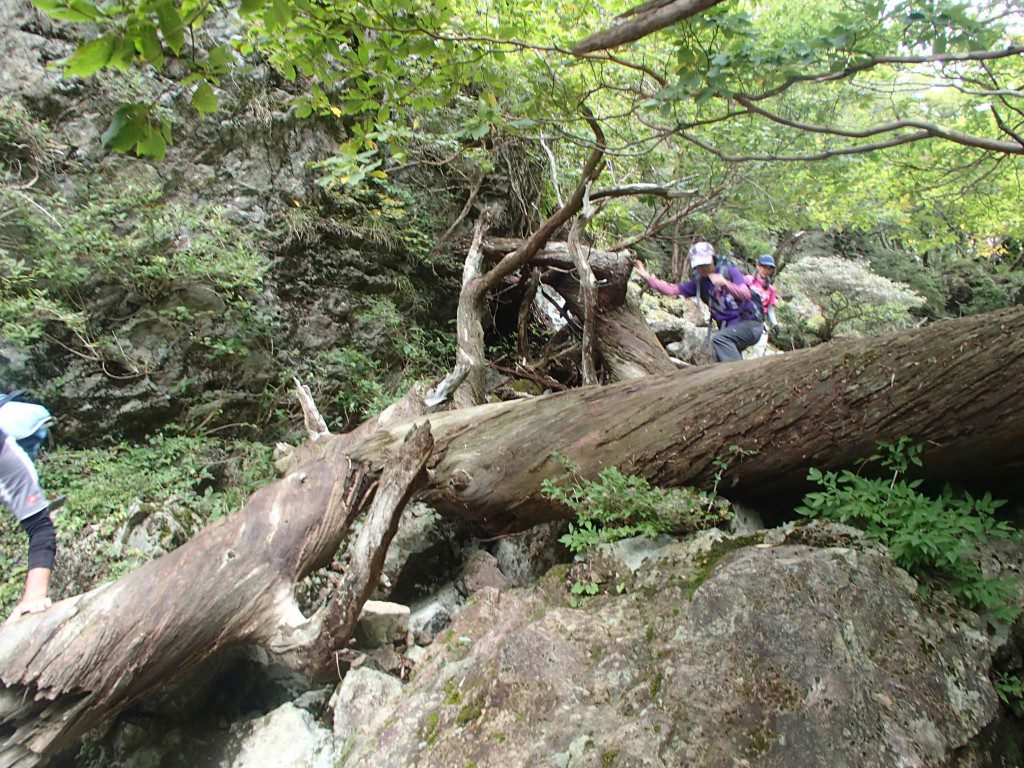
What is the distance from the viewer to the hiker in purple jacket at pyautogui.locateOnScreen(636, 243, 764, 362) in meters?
5.14

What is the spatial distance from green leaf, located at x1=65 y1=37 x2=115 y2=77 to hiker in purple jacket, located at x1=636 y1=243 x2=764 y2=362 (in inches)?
168

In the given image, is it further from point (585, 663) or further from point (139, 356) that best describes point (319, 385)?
point (585, 663)

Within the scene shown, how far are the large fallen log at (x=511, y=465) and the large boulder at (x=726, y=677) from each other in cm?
67

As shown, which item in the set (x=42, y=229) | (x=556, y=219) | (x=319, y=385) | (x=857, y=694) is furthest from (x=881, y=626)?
(x=42, y=229)

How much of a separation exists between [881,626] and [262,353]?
5312 mm

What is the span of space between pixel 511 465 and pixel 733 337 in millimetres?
2863

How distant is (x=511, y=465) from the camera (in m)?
3.52

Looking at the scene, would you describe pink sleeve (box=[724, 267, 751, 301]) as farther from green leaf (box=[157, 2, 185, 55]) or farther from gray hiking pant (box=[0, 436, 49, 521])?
gray hiking pant (box=[0, 436, 49, 521])

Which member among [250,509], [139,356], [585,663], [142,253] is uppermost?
[142,253]

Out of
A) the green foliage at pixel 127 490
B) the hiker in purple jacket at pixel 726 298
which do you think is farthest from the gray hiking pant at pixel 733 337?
the green foliage at pixel 127 490

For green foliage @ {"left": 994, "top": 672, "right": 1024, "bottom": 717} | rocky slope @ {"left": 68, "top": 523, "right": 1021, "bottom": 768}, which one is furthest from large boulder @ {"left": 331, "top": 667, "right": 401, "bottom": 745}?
green foliage @ {"left": 994, "top": 672, "right": 1024, "bottom": 717}

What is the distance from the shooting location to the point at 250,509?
3387 mm

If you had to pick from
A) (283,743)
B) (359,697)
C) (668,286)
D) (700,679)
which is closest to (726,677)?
(700,679)

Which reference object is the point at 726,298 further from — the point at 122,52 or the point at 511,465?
the point at 122,52
